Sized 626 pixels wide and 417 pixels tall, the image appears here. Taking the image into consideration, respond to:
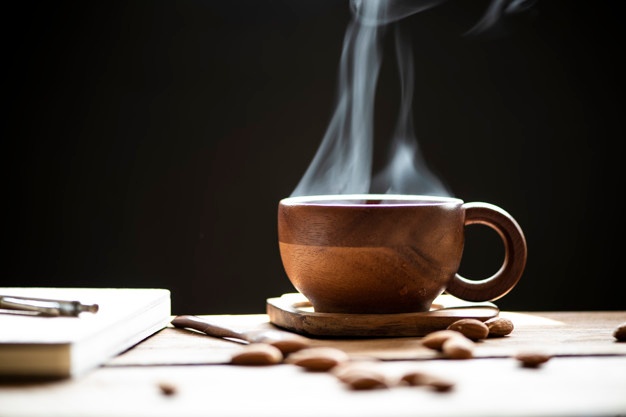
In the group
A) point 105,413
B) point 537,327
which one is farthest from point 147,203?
point 105,413

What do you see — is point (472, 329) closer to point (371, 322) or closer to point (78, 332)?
point (371, 322)

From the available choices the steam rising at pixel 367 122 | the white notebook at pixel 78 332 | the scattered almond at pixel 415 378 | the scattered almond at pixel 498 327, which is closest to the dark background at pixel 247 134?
the steam rising at pixel 367 122

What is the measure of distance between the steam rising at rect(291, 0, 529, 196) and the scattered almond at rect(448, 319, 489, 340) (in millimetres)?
306

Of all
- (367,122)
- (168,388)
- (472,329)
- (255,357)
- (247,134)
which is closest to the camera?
(168,388)

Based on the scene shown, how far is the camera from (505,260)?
2.93ft

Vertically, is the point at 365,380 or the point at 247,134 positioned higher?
the point at 247,134

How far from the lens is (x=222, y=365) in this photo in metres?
0.72

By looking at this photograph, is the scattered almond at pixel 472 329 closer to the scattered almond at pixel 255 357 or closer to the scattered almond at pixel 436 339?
the scattered almond at pixel 436 339

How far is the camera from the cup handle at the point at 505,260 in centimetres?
88

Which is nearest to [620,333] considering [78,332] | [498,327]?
[498,327]

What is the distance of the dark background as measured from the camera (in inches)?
60.5

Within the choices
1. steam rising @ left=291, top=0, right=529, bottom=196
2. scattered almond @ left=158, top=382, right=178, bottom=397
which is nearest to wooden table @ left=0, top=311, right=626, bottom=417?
scattered almond @ left=158, top=382, right=178, bottom=397

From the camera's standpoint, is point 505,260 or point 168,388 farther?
point 505,260

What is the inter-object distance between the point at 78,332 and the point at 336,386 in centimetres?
23
